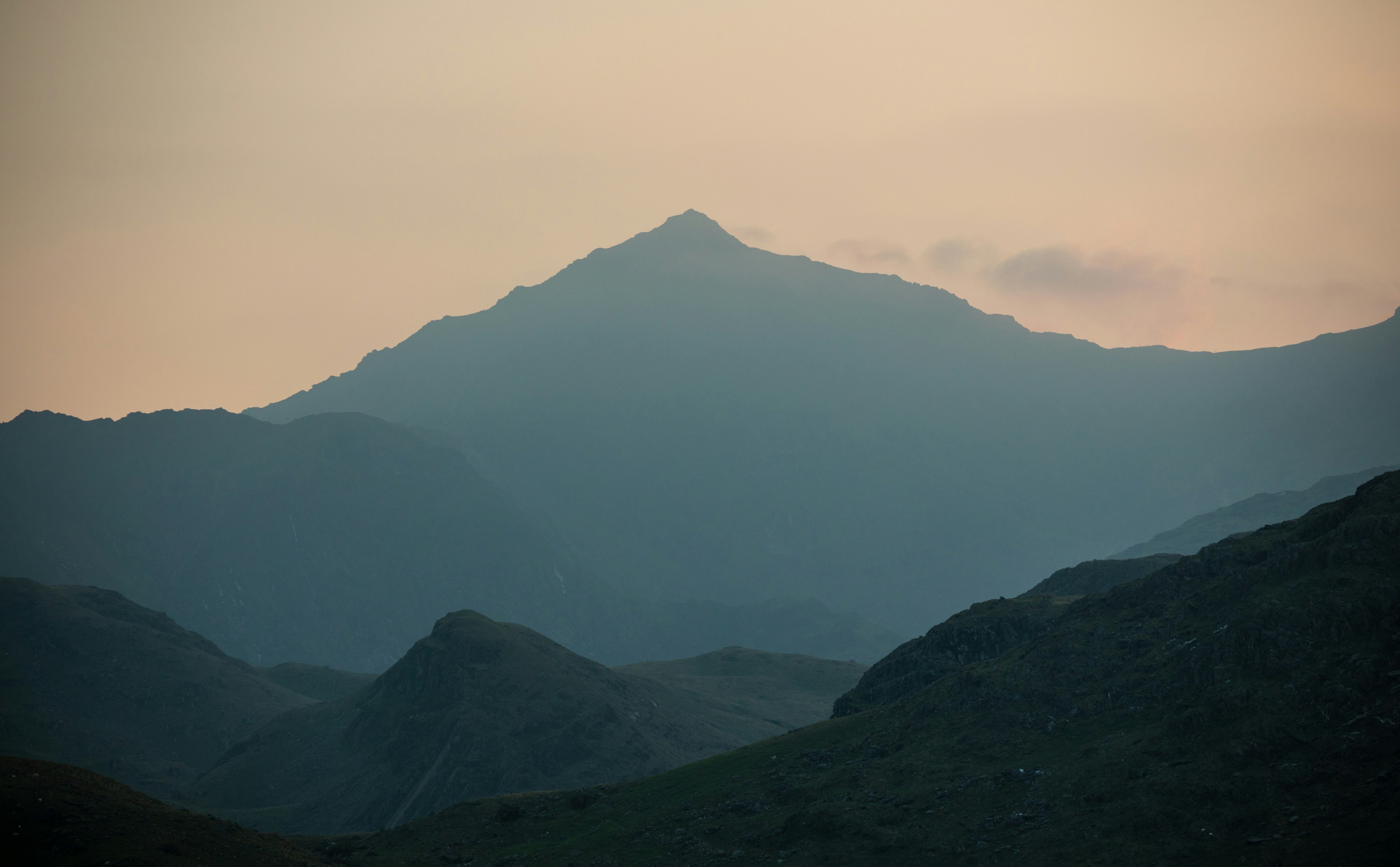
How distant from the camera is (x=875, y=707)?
10019 cm

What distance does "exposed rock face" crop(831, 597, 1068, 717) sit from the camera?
354 feet

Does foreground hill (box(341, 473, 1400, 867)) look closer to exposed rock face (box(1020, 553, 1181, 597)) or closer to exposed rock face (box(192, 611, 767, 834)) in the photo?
exposed rock face (box(1020, 553, 1181, 597))

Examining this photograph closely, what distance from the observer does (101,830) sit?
61.9 m

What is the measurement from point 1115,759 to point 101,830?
6591 centimetres

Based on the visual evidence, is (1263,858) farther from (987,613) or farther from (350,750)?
(350,750)

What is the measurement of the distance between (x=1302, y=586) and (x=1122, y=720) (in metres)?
15.7

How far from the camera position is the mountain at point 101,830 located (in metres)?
59.2

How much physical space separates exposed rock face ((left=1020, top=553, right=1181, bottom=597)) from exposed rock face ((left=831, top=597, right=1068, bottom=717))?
16932mm

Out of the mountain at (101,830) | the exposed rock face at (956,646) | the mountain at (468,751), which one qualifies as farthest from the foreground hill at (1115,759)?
the mountain at (468,751)

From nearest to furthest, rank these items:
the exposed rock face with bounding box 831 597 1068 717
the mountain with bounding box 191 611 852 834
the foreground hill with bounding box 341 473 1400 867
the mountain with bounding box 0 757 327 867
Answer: the foreground hill with bounding box 341 473 1400 867
the mountain with bounding box 0 757 327 867
the exposed rock face with bounding box 831 597 1068 717
the mountain with bounding box 191 611 852 834

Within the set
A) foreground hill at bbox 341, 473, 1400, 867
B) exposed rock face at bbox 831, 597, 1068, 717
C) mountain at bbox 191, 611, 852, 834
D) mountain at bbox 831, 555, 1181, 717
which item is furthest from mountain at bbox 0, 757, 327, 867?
mountain at bbox 191, 611, 852, 834

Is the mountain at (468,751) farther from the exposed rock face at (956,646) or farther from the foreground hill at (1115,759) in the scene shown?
the foreground hill at (1115,759)

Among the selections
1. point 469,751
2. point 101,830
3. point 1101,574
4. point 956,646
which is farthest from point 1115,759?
point 469,751

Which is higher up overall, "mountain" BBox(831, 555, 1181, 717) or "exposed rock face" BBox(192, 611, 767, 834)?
"mountain" BBox(831, 555, 1181, 717)
